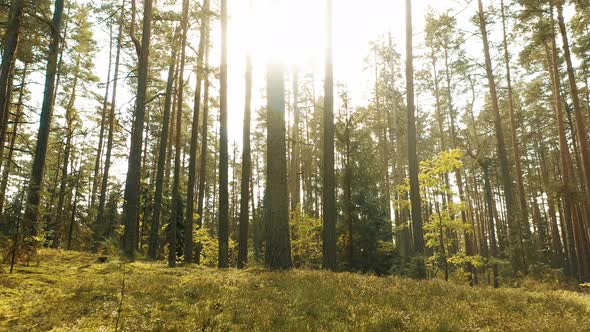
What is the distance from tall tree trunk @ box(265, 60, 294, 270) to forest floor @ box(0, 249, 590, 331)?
1365 millimetres

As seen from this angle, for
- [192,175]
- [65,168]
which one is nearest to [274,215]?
[192,175]

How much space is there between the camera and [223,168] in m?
15.2

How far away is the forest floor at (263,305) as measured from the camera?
17.3 ft

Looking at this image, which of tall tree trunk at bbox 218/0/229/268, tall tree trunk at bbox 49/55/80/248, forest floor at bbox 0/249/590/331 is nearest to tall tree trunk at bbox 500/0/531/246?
forest floor at bbox 0/249/590/331

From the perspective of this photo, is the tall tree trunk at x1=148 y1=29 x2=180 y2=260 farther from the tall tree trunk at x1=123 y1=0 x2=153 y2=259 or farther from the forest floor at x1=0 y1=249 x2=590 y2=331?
the forest floor at x1=0 y1=249 x2=590 y2=331

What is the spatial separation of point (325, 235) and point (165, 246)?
12.9 meters

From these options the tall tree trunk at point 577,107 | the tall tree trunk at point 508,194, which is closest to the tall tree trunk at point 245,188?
the tall tree trunk at point 508,194

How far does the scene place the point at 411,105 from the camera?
596 inches

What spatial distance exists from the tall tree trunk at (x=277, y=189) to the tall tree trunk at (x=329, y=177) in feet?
8.08

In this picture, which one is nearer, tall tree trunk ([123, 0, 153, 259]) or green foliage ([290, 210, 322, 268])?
tall tree trunk ([123, 0, 153, 259])

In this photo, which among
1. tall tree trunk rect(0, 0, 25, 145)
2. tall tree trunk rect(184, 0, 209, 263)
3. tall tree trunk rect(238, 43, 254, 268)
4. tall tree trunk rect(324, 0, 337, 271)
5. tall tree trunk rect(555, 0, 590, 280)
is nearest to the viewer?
tall tree trunk rect(0, 0, 25, 145)

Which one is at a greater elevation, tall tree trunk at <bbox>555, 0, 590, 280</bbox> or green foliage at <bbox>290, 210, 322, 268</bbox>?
tall tree trunk at <bbox>555, 0, 590, 280</bbox>

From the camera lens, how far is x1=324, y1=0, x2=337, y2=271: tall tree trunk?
1267 cm

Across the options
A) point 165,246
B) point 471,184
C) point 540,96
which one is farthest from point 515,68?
point 165,246
